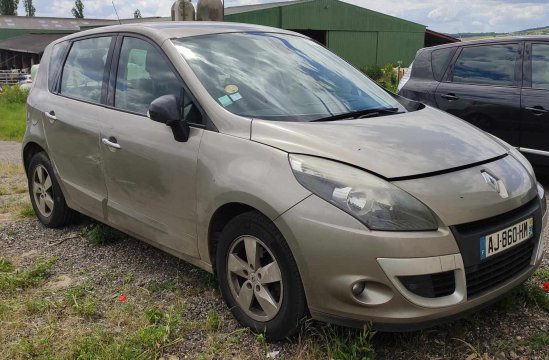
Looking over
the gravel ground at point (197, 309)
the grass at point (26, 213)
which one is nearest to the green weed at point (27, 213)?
the grass at point (26, 213)

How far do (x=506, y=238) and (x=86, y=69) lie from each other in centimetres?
330

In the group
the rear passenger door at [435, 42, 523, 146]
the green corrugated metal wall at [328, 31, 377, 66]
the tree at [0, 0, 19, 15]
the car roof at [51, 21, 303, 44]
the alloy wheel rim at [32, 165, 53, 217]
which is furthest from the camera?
the tree at [0, 0, 19, 15]

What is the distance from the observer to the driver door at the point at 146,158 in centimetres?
323

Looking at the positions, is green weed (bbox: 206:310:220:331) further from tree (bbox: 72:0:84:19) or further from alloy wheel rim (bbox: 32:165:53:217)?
tree (bbox: 72:0:84:19)

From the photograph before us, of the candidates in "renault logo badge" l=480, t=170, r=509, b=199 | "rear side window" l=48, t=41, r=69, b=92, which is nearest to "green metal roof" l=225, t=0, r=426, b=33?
Result: "rear side window" l=48, t=41, r=69, b=92

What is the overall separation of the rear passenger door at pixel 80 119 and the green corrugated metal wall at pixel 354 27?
28215 millimetres

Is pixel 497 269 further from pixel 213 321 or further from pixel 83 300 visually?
pixel 83 300

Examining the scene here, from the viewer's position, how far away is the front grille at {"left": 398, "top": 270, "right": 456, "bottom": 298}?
243 cm

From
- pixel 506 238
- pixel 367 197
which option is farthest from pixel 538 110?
pixel 367 197

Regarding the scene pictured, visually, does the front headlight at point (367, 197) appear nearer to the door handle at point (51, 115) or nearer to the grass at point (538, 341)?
the grass at point (538, 341)

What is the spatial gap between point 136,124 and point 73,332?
1.34 meters

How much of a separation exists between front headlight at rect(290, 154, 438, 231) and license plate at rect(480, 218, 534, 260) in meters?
0.30

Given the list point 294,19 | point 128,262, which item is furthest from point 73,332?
point 294,19

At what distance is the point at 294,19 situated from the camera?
113ft
